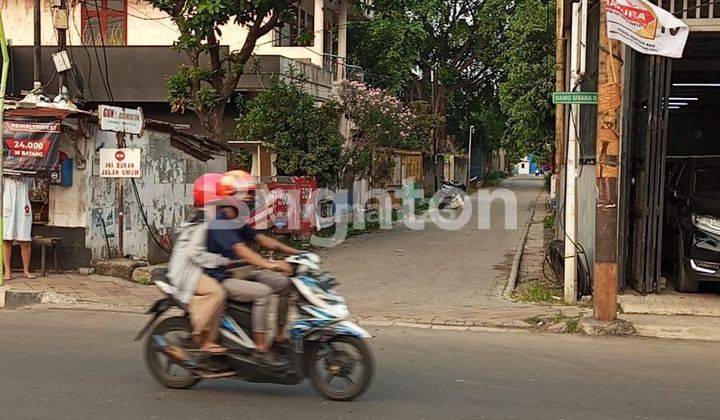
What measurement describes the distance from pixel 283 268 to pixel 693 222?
6993 mm

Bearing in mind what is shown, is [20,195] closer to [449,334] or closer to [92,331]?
[92,331]

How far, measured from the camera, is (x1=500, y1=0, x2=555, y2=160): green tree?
21.2 meters

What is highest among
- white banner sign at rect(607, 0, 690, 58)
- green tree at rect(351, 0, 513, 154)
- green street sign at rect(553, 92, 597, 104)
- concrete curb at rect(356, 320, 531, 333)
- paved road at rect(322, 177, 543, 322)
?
green tree at rect(351, 0, 513, 154)

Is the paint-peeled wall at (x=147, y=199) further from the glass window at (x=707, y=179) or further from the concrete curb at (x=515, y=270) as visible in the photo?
the glass window at (x=707, y=179)

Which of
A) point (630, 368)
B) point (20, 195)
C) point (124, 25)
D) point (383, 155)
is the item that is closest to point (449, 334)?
point (630, 368)

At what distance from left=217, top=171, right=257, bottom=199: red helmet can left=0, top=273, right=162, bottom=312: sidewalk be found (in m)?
4.93

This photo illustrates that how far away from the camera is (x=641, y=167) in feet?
35.1

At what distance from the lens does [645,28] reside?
29.1ft

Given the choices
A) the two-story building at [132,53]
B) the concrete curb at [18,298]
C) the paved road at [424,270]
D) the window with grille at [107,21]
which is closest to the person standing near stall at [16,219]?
the concrete curb at [18,298]

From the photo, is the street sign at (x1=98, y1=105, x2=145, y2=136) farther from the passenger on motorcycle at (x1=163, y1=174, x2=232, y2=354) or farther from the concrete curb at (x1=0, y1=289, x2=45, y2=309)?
the passenger on motorcycle at (x1=163, y1=174, x2=232, y2=354)

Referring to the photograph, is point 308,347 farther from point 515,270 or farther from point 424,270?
point 515,270

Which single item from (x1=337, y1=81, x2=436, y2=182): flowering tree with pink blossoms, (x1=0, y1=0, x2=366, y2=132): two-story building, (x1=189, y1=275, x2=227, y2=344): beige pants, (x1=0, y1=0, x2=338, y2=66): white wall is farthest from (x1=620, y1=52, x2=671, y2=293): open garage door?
(x1=0, y1=0, x2=338, y2=66): white wall

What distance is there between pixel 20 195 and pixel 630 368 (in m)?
9.07

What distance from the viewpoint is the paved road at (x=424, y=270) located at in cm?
1083
